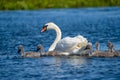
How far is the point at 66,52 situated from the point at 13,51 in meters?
4.01

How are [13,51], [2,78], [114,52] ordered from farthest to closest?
[13,51] → [114,52] → [2,78]

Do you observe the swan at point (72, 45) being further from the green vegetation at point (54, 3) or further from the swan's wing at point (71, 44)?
the green vegetation at point (54, 3)

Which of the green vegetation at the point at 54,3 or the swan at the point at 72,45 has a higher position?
the green vegetation at the point at 54,3

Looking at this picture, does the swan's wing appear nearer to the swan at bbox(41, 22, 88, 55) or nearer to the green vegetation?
the swan at bbox(41, 22, 88, 55)

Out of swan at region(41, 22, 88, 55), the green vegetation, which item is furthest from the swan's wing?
the green vegetation

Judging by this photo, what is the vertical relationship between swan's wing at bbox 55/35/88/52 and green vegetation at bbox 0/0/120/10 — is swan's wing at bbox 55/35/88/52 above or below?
below

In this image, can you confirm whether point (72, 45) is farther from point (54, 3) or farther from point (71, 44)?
point (54, 3)

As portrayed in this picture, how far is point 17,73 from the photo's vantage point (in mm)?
26984

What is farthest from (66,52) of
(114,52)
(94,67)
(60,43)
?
(94,67)

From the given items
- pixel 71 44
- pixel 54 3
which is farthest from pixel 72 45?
pixel 54 3

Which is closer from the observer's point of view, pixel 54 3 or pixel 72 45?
pixel 72 45

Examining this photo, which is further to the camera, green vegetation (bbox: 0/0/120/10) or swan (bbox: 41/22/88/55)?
green vegetation (bbox: 0/0/120/10)

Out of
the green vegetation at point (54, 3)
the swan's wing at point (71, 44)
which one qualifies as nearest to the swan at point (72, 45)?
the swan's wing at point (71, 44)

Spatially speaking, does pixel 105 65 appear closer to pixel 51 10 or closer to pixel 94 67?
pixel 94 67
